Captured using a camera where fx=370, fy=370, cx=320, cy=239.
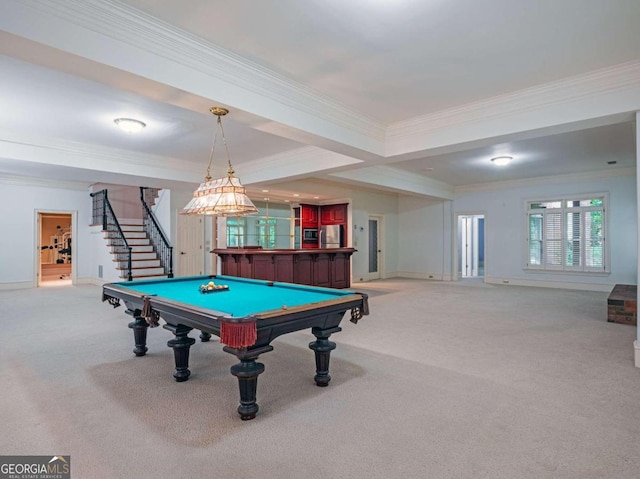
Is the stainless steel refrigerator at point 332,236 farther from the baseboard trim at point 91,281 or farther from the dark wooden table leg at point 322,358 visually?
the dark wooden table leg at point 322,358

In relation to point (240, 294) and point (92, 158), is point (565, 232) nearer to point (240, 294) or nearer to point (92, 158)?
point (240, 294)

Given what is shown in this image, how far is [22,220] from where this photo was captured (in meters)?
8.73

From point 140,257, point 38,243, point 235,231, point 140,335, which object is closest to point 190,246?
point 235,231

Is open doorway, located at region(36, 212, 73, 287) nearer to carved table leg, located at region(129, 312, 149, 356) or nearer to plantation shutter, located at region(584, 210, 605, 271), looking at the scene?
carved table leg, located at region(129, 312, 149, 356)

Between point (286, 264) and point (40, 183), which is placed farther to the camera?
point (40, 183)

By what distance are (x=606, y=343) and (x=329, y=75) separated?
4188 millimetres

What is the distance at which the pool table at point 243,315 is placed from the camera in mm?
2387

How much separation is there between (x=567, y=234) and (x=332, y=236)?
5702 millimetres

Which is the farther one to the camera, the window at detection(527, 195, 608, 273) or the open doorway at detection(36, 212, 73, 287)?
the open doorway at detection(36, 212, 73, 287)

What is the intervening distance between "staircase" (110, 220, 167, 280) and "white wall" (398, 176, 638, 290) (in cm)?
698

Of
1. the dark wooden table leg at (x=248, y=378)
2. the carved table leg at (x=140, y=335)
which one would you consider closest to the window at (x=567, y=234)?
the dark wooden table leg at (x=248, y=378)

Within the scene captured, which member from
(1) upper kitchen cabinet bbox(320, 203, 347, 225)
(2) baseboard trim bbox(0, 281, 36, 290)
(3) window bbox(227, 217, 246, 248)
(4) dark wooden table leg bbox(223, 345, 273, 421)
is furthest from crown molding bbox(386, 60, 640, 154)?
(2) baseboard trim bbox(0, 281, 36, 290)

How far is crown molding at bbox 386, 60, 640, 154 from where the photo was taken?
134 inches

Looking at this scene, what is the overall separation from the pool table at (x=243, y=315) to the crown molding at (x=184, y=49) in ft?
5.75
